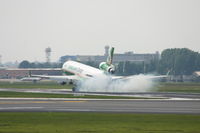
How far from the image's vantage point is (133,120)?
183 ft

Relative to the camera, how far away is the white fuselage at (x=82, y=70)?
393ft

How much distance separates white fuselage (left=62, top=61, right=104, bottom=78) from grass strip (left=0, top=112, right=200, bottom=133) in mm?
57512

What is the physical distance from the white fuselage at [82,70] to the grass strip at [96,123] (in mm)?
57512

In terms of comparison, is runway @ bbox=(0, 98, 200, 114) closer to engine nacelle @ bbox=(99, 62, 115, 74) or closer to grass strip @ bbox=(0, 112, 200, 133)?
grass strip @ bbox=(0, 112, 200, 133)

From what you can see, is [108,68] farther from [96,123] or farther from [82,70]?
[96,123]

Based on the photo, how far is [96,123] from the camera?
5322 cm

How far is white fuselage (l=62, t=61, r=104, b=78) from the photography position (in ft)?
393

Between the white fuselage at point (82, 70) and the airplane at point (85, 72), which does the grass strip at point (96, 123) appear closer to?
the airplane at point (85, 72)

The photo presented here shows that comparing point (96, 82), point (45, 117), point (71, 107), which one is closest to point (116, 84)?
point (96, 82)

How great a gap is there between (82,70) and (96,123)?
235ft

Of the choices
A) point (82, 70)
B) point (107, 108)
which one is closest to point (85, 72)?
point (82, 70)

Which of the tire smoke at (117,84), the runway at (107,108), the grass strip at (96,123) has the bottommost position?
the tire smoke at (117,84)

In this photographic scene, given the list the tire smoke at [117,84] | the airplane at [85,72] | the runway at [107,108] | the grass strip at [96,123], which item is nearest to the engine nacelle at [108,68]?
the airplane at [85,72]

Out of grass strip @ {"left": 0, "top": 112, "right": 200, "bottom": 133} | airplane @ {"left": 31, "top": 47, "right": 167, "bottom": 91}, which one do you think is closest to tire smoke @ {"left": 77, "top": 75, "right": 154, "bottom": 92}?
airplane @ {"left": 31, "top": 47, "right": 167, "bottom": 91}
